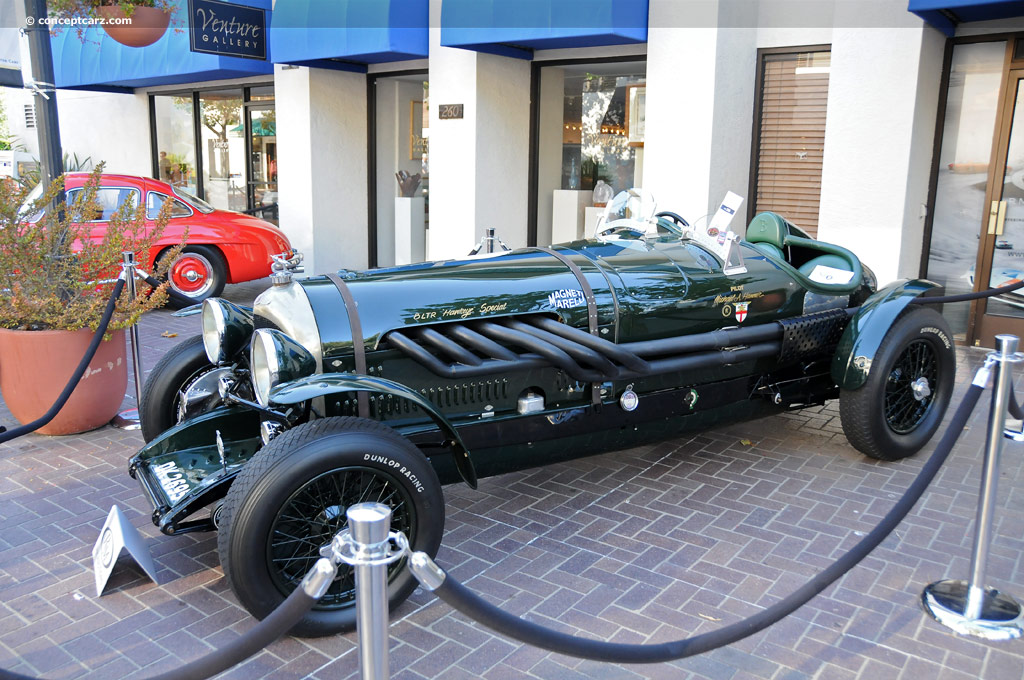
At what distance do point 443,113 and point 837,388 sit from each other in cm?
649

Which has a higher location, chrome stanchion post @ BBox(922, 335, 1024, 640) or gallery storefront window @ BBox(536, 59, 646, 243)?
gallery storefront window @ BBox(536, 59, 646, 243)

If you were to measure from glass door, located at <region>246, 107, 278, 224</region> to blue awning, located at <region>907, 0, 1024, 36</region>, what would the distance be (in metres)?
10.1

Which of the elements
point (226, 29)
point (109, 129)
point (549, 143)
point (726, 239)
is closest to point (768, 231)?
point (726, 239)

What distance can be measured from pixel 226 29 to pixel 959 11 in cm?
872

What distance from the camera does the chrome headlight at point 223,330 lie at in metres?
4.03

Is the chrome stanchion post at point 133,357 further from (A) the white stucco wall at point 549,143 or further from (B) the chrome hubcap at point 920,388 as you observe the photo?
(A) the white stucco wall at point 549,143

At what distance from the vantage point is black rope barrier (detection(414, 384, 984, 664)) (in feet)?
6.78

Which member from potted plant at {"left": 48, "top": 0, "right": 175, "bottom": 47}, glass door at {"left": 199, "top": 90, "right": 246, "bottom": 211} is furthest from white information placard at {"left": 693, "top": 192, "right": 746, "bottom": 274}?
glass door at {"left": 199, "top": 90, "right": 246, "bottom": 211}

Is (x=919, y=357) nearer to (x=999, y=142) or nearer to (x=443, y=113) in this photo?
(x=999, y=142)

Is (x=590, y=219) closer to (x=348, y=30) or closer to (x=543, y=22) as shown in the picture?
(x=543, y=22)

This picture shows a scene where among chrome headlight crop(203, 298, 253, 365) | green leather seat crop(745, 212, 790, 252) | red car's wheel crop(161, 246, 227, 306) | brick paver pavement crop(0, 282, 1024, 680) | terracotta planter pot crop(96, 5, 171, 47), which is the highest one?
terracotta planter pot crop(96, 5, 171, 47)

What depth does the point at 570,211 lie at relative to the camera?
10.6 m

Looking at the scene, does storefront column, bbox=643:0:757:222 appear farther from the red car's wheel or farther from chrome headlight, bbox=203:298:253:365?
chrome headlight, bbox=203:298:253:365

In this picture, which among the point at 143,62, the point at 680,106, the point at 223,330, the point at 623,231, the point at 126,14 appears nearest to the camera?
the point at 223,330
